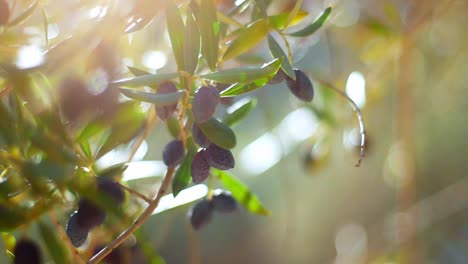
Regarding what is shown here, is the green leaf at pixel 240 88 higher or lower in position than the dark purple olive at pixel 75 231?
higher

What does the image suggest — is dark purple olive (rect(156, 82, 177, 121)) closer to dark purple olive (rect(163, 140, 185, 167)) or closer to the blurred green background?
dark purple olive (rect(163, 140, 185, 167))

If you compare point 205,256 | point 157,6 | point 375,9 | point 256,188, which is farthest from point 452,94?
point 157,6

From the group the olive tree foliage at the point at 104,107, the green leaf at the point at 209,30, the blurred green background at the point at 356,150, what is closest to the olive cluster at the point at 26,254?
the olive tree foliage at the point at 104,107

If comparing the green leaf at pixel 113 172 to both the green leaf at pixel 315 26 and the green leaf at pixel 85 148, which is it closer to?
the green leaf at pixel 85 148

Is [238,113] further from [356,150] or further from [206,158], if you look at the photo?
[356,150]

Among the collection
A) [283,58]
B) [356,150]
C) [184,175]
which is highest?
[283,58]

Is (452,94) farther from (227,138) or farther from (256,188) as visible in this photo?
(227,138)

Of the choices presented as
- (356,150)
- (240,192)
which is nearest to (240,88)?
(240,192)

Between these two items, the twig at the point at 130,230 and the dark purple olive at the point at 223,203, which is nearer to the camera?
the twig at the point at 130,230
